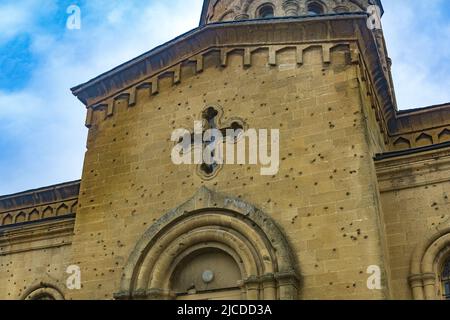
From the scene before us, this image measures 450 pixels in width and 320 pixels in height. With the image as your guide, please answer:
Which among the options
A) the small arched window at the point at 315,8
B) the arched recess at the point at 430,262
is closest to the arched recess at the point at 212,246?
the arched recess at the point at 430,262

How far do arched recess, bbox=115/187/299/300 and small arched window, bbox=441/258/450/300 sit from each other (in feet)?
11.0

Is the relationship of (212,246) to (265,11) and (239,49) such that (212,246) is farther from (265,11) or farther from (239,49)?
(265,11)

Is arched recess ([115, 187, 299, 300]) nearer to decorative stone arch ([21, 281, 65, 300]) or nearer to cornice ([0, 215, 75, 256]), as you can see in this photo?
decorative stone arch ([21, 281, 65, 300])

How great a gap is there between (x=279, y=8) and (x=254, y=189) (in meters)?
10.9

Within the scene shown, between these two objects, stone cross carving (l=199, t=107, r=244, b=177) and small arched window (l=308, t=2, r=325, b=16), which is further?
small arched window (l=308, t=2, r=325, b=16)

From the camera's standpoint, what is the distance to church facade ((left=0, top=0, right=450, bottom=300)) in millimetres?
12336

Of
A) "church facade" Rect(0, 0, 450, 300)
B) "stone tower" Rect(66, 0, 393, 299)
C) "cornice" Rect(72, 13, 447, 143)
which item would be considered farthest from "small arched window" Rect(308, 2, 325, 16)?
"stone tower" Rect(66, 0, 393, 299)

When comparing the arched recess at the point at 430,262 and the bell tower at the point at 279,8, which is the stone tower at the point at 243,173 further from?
the bell tower at the point at 279,8

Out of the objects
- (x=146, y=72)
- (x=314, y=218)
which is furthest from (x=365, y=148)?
(x=146, y=72)

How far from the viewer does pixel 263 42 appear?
1526 centimetres

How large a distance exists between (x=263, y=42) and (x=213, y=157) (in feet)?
11.1

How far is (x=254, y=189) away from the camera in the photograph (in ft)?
44.2

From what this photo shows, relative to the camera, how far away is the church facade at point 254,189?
12336 mm
